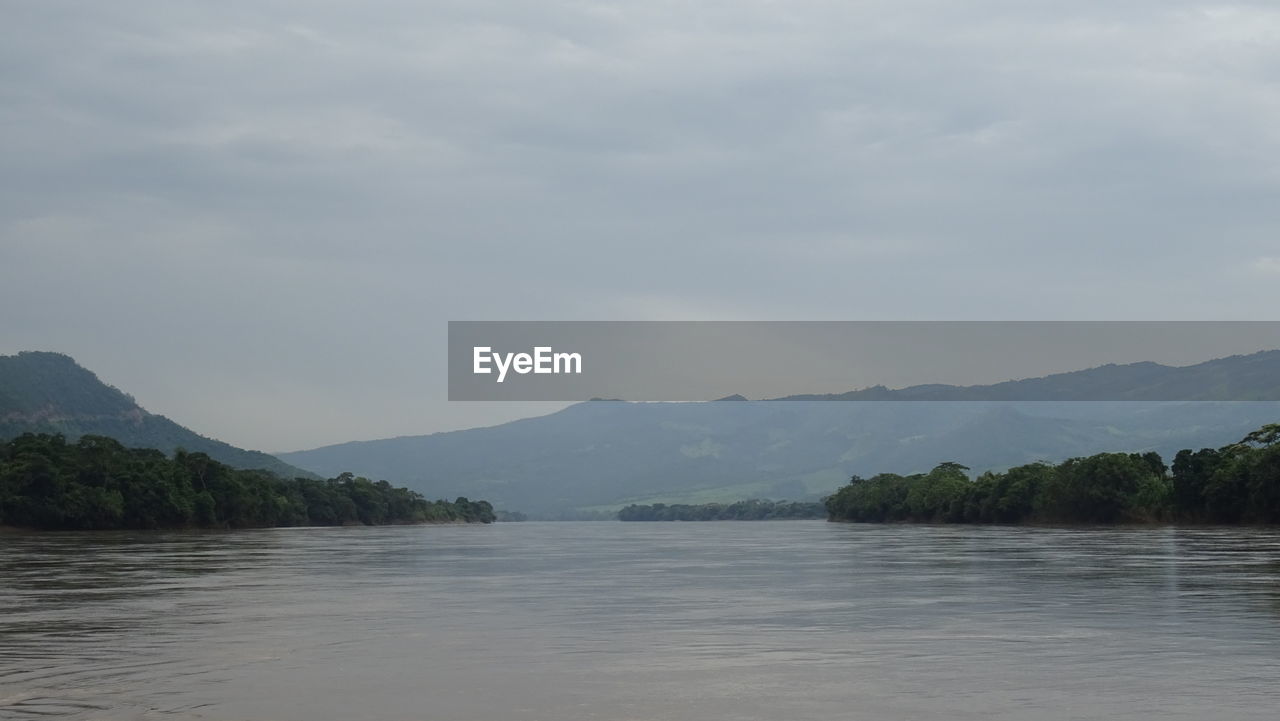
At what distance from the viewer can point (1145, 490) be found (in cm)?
15112

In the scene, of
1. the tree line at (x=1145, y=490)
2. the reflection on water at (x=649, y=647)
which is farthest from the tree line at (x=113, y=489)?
the reflection on water at (x=649, y=647)

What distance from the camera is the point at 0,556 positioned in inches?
2537

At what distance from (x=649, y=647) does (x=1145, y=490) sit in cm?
14093

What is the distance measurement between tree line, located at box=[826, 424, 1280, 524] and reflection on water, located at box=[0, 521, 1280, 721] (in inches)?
3520

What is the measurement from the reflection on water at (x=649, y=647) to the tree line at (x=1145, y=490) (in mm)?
89404

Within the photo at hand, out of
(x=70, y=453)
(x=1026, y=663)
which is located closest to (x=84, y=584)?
(x=1026, y=663)

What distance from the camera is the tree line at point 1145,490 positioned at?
409ft

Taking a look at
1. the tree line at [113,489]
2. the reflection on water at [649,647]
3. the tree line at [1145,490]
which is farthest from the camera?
the tree line at [113,489]

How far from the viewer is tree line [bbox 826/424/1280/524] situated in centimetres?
12462

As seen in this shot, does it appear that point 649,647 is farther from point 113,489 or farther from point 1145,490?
point 1145,490

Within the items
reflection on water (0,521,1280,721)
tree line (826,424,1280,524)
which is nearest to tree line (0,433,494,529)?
tree line (826,424,1280,524)

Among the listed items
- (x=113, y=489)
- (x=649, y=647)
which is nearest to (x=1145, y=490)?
(x=113, y=489)

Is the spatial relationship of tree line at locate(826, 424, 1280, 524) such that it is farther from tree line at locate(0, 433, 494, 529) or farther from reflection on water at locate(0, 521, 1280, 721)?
tree line at locate(0, 433, 494, 529)

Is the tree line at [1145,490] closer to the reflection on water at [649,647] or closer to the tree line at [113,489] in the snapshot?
the reflection on water at [649,647]
